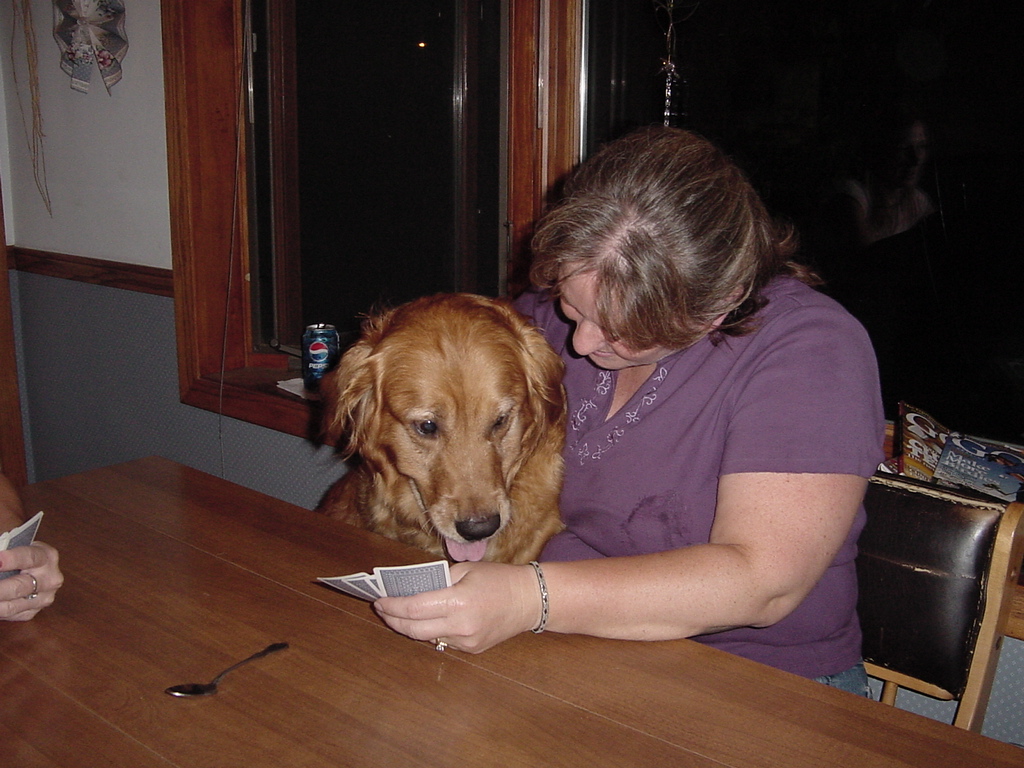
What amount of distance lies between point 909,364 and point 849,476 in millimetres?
953

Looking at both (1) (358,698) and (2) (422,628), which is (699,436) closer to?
(2) (422,628)

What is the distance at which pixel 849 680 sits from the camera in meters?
1.37

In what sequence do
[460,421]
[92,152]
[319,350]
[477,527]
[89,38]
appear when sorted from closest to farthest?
[477,527] → [460,421] → [319,350] → [89,38] → [92,152]

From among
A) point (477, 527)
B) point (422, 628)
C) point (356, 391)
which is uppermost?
point (356, 391)

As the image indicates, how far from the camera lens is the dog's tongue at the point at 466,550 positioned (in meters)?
1.67

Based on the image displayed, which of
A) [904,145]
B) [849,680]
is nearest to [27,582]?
[849,680]

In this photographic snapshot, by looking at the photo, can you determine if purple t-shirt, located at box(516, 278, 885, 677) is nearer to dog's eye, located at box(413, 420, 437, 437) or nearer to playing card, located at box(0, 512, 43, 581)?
dog's eye, located at box(413, 420, 437, 437)

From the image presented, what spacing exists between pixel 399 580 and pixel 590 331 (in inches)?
21.3

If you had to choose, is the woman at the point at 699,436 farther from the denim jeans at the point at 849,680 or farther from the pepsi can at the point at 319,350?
the pepsi can at the point at 319,350

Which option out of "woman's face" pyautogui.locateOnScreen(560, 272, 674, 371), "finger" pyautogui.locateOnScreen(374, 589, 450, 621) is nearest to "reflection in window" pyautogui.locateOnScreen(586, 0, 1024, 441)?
"woman's face" pyautogui.locateOnScreen(560, 272, 674, 371)

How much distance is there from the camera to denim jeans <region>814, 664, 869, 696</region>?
1.36 m

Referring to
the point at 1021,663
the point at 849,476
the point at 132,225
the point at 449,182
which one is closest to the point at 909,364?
the point at 1021,663

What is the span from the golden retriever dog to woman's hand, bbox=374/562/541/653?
547mm

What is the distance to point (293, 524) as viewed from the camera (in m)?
1.52
